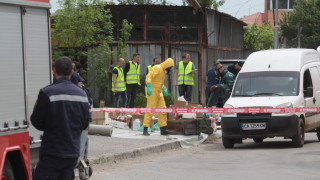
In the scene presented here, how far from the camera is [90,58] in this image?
84.0ft

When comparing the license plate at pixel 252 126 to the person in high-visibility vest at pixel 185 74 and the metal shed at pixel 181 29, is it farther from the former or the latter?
the metal shed at pixel 181 29

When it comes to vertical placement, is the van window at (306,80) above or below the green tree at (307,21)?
below

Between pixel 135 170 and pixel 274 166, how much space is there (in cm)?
222

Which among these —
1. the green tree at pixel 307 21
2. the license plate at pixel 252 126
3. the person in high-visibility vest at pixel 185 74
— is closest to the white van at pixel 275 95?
the license plate at pixel 252 126

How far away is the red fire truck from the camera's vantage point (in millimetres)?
8125

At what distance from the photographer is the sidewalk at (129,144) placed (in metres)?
13.0

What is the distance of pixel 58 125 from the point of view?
6.67 metres

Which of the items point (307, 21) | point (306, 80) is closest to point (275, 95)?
point (306, 80)

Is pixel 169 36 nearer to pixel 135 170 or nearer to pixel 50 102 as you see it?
pixel 135 170

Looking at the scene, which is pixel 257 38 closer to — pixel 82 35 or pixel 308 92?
pixel 82 35

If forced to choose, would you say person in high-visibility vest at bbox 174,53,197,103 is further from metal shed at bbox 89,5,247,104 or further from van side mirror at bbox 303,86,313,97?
metal shed at bbox 89,5,247,104

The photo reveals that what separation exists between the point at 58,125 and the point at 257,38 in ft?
127

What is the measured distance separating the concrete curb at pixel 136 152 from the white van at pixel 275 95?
112 centimetres

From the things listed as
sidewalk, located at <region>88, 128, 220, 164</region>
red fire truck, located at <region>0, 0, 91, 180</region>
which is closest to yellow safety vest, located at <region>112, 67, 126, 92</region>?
sidewalk, located at <region>88, 128, 220, 164</region>
